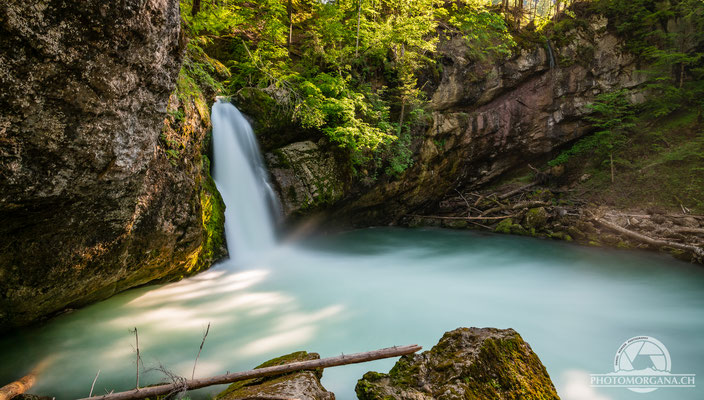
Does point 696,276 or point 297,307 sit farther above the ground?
point 297,307

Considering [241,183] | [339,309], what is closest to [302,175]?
[241,183]

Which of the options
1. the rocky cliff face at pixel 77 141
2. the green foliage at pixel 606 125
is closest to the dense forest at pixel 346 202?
the rocky cliff face at pixel 77 141

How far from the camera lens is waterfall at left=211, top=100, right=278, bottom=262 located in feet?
25.1

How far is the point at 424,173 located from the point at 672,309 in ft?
25.1

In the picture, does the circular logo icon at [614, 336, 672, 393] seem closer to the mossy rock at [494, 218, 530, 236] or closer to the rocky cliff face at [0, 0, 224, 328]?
the rocky cliff face at [0, 0, 224, 328]

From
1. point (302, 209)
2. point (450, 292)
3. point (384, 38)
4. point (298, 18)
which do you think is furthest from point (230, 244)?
point (298, 18)

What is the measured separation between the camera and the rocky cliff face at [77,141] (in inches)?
84.6

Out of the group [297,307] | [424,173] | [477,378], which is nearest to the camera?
[477,378]

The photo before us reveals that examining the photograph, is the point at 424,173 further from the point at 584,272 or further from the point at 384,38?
the point at 584,272

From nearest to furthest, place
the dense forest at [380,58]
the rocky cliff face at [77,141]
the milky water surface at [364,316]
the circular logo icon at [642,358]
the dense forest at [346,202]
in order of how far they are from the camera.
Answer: the rocky cliff face at [77,141] → the dense forest at [346,202] → the milky water surface at [364,316] → the circular logo icon at [642,358] → the dense forest at [380,58]

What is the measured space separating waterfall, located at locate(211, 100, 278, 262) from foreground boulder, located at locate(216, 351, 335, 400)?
5082 millimetres

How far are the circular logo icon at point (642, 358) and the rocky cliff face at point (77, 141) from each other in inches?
244

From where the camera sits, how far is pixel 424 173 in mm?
11961

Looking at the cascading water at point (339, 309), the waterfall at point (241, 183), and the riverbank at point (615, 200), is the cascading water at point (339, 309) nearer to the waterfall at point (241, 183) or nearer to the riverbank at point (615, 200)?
the waterfall at point (241, 183)
